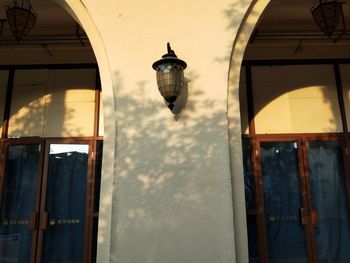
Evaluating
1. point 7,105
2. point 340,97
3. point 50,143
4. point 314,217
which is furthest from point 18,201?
point 340,97

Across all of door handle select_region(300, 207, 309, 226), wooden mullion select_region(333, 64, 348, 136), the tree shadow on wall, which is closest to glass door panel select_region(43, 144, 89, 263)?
the tree shadow on wall

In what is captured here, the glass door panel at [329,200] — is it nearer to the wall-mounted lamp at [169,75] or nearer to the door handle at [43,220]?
the wall-mounted lamp at [169,75]

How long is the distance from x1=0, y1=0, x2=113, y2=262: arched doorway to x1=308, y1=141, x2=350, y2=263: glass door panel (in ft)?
10.0

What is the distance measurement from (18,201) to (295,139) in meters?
4.02

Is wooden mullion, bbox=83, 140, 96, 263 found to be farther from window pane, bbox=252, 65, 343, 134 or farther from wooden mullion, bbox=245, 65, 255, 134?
window pane, bbox=252, 65, 343, 134

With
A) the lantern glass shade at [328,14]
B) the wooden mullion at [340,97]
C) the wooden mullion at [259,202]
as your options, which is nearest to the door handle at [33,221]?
the wooden mullion at [259,202]

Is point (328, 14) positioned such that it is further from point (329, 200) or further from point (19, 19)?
point (19, 19)

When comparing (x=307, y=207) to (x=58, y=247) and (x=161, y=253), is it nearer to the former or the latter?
(x=161, y=253)

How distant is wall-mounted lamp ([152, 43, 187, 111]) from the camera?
3477 mm

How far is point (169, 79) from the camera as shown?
3473 millimetres

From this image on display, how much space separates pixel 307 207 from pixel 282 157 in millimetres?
761

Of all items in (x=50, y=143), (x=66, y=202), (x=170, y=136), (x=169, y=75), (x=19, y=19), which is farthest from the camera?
(x=50, y=143)

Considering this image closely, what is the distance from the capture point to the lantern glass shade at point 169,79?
3.47 metres

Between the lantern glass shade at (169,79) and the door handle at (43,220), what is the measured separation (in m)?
2.77
